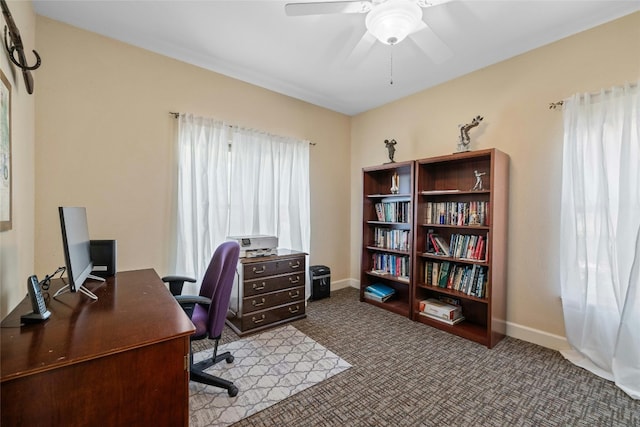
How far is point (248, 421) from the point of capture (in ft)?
5.08

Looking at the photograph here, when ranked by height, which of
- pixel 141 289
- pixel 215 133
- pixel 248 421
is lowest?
pixel 248 421

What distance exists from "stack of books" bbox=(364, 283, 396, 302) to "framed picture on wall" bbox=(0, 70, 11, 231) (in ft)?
10.5

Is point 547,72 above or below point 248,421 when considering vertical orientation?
above

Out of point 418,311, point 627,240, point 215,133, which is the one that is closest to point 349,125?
point 215,133

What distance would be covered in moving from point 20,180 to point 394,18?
2489 millimetres

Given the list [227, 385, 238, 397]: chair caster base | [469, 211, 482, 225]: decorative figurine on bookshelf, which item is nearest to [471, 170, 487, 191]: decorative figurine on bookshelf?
[469, 211, 482, 225]: decorative figurine on bookshelf

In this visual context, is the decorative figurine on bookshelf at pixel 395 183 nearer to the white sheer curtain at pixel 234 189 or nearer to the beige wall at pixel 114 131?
the white sheer curtain at pixel 234 189

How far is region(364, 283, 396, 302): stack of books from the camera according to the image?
3.36 meters

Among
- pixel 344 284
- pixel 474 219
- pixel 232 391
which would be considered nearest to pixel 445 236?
pixel 474 219

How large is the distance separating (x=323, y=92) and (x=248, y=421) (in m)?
3.33

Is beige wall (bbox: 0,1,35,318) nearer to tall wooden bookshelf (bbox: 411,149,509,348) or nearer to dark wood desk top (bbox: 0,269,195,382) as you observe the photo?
dark wood desk top (bbox: 0,269,195,382)

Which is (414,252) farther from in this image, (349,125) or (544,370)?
(349,125)

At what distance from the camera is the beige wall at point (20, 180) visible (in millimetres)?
1351

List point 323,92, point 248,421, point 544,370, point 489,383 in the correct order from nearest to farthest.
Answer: point 248,421 < point 489,383 < point 544,370 < point 323,92
